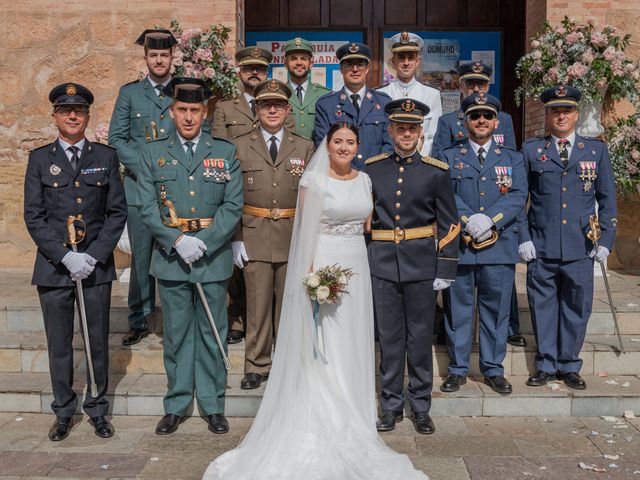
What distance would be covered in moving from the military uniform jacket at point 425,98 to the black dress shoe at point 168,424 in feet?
8.84

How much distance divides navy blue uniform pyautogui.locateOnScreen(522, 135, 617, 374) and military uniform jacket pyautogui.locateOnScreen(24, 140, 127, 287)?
2806 millimetres

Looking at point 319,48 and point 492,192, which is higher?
point 319,48

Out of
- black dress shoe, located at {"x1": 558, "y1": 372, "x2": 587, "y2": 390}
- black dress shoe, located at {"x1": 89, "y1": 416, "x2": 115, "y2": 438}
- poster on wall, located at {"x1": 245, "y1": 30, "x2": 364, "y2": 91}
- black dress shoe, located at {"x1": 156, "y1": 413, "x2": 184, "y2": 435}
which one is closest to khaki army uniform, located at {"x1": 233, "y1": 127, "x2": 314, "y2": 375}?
black dress shoe, located at {"x1": 156, "y1": 413, "x2": 184, "y2": 435}

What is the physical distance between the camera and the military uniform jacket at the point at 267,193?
488cm

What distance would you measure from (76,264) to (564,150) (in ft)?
11.0

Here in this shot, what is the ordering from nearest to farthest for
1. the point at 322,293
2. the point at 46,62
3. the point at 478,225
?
the point at 322,293
the point at 478,225
the point at 46,62

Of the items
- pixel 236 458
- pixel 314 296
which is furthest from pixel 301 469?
pixel 314 296

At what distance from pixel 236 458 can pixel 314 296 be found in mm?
981

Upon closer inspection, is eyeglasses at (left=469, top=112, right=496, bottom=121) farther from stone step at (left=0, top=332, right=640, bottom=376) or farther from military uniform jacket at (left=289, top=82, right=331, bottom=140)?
stone step at (left=0, top=332, right=640, bottom=376)

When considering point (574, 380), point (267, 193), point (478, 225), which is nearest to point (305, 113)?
point (267, 193)

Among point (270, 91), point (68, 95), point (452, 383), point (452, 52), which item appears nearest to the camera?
point (68, 95)

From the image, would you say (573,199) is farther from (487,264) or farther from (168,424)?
(168,424)

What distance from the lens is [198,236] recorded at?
449 centimetres

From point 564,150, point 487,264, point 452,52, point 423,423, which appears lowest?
point 423,423
